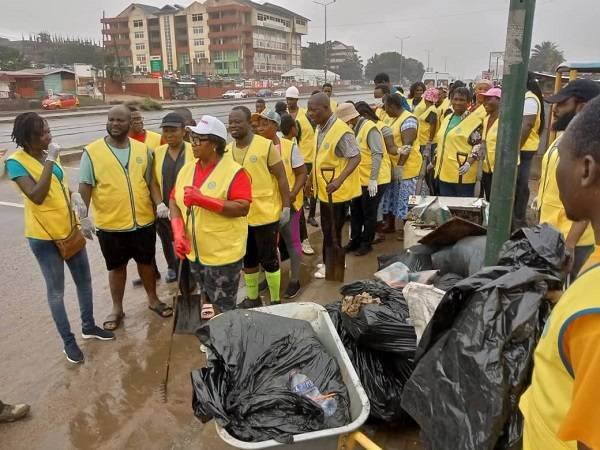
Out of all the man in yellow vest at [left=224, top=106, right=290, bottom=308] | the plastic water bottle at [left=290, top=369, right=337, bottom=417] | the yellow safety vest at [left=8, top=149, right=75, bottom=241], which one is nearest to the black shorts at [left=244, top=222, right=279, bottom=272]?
the man in yellow vest at [left=224, top=106, right=290, bottom=308]

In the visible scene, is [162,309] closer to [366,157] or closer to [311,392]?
[311,392]

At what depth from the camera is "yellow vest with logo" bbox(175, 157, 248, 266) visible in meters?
2.97

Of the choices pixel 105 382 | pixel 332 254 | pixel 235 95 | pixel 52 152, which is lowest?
pixel 105 382

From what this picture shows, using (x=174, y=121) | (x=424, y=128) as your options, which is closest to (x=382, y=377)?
(x=174, y=121)

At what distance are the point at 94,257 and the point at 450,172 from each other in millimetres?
4292

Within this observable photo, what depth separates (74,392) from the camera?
3.03m

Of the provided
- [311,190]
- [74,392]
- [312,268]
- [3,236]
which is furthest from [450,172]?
[3,236]

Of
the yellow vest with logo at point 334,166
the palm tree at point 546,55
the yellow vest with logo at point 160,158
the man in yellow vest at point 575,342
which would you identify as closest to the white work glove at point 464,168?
the yellow vest with logo at point 334,166

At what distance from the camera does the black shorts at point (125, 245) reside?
3.77 metres

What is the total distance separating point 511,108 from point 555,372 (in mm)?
1521

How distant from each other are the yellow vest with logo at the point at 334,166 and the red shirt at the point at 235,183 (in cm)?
159

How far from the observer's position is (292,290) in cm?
438

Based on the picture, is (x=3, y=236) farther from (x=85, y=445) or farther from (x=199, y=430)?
(x=199, y=430)

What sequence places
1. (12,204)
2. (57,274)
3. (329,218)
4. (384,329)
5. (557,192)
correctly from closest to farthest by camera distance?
(384,329) < (557,192) < (57,274) < (329,218) < (12,204)
